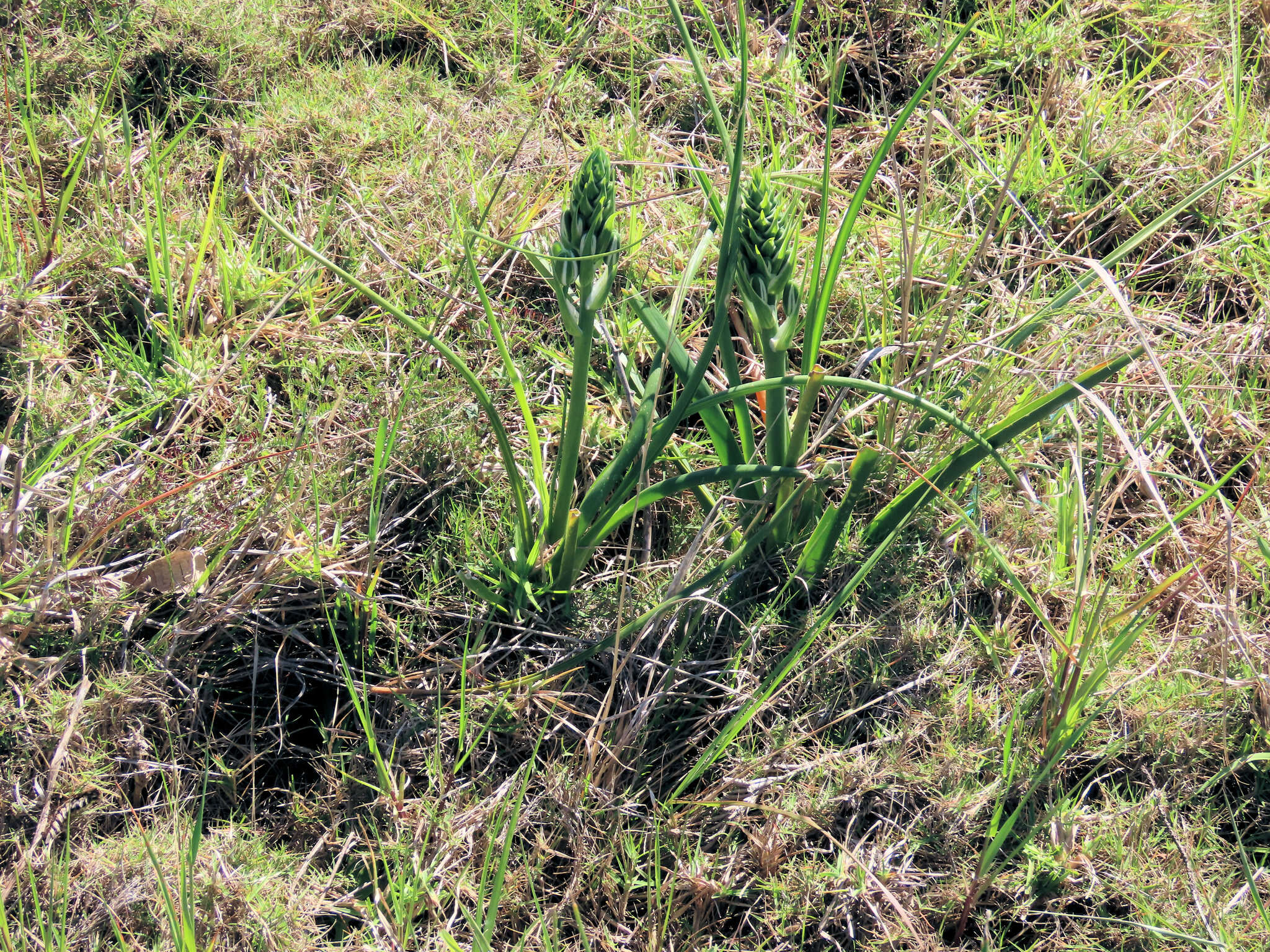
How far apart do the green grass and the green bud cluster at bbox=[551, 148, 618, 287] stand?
0.17 meters

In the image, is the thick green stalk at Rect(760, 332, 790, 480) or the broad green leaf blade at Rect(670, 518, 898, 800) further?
the broad green leaf blade at Rect(670, 518, 898, 800)

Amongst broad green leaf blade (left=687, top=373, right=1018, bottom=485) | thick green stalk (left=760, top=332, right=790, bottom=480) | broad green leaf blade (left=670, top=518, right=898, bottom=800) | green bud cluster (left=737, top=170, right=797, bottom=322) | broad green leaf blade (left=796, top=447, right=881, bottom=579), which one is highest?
green bud cluster (left=737, top=170, right=797, bottom=322)

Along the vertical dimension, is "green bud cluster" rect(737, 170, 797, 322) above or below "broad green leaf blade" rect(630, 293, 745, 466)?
above

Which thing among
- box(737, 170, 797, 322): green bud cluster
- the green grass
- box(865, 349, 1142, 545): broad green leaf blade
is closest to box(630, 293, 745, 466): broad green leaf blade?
the green grass

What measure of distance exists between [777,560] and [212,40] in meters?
1.94

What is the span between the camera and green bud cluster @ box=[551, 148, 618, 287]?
119 centimetres

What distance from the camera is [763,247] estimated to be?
1.28 metres

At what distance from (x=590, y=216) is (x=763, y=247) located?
25cm

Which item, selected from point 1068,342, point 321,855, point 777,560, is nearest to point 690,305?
point 777,560

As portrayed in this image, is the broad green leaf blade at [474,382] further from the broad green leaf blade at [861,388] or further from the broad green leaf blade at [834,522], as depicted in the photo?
the broad green leaf blade at [834,522]

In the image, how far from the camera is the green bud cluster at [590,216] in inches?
46.8

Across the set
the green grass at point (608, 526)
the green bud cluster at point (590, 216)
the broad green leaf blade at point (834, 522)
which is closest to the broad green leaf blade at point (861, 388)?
the green grass at point (608, 526)

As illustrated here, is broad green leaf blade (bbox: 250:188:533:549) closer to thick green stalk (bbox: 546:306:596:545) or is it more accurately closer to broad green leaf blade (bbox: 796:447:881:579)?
thick green stalk (bbox: 546:306:596:545)

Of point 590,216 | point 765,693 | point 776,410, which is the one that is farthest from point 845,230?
point 765,693
